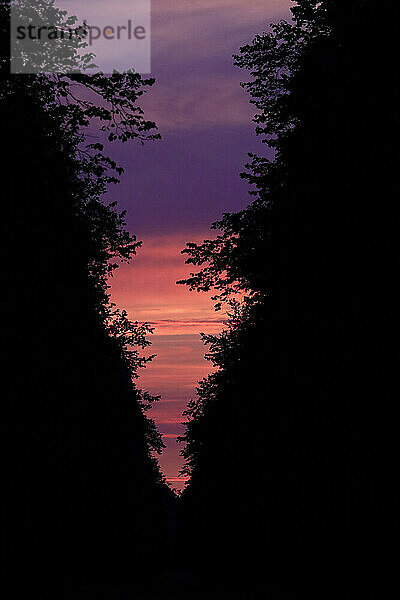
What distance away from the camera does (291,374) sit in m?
17.9

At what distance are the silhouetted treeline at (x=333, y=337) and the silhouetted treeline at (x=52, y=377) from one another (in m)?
4.72

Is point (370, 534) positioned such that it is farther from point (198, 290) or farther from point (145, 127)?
point (198, 290)

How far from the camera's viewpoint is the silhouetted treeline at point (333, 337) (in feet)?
38.5

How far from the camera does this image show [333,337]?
14109 mm

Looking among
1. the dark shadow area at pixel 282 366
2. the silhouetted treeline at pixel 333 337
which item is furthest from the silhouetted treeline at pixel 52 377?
the silhouetted treeline at pixel 333 337

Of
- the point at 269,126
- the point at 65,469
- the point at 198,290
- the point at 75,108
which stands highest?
the point at 269,126

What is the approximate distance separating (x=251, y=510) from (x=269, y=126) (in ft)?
52.8

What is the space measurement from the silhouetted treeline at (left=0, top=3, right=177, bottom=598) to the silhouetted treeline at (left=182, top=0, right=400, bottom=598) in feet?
15.5

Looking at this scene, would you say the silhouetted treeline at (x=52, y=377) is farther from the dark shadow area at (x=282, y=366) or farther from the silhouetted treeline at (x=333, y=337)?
the silhouetted treeline at (x=333, y=337)

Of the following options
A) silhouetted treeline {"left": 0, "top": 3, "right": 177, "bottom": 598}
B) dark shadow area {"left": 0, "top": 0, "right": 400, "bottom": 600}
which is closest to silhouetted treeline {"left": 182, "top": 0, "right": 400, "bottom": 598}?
dark shadow area {"left": 0, "top": 0, "right": 400, "bottom": 600}

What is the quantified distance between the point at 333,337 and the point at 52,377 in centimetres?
632

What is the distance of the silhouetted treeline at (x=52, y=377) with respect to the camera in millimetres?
12742

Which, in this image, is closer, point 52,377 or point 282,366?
point 52,377

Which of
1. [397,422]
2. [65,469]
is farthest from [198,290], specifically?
[397,422]
